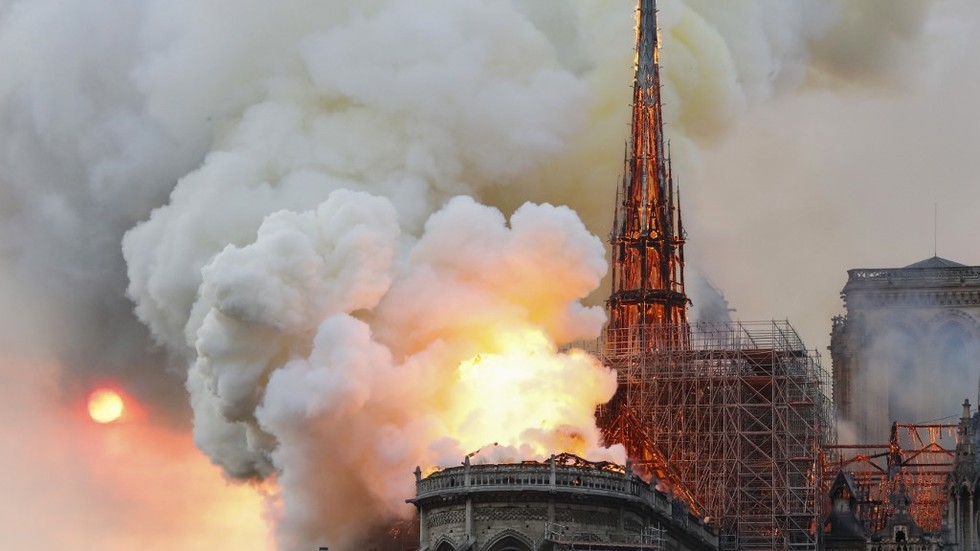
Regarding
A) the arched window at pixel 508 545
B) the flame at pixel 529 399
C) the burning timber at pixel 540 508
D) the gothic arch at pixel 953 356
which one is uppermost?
the gothic arch at pixel 953 356

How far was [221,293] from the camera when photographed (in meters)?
115

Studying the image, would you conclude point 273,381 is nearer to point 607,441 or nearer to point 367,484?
point 367,484

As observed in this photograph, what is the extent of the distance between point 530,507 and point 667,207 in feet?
115

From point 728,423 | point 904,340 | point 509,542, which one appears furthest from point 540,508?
point 904,340

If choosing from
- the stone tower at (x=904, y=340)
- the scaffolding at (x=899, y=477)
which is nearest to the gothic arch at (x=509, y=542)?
the scaffolding at (x=899, y=477)

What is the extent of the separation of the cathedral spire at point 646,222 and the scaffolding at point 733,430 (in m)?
6.51

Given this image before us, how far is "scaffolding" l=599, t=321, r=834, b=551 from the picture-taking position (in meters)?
122

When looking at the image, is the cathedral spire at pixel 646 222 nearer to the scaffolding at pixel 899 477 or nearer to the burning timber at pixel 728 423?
the burning timber at pixel 728 423

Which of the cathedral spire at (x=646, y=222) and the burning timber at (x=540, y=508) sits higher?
the cathedral spire at (x=646, y=222)

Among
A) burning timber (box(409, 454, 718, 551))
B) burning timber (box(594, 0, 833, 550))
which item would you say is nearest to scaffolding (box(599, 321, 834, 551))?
burning timber (box(594, 0, 833, 550))

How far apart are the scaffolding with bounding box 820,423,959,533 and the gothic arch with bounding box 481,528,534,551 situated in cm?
2499

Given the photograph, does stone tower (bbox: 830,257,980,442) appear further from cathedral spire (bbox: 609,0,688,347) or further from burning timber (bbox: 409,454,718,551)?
burning timber (bbox: 409,454,718,551)

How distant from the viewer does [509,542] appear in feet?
348

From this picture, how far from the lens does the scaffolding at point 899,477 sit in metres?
127
